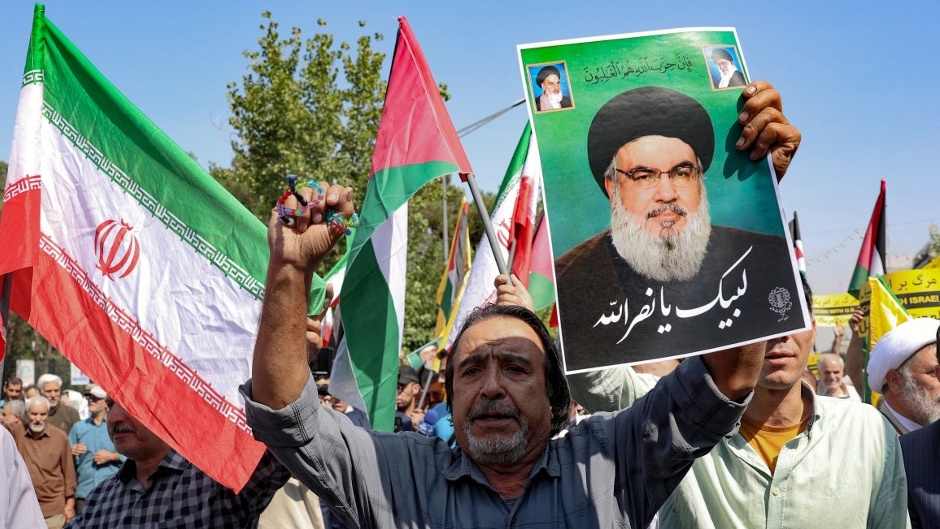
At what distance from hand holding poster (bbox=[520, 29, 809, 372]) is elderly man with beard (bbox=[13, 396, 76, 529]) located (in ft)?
29.2

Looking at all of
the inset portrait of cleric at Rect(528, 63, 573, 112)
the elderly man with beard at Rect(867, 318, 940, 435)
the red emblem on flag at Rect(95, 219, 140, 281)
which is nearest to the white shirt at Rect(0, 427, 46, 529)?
the red emblem on flag at Rect(95, 219, 140, 281)

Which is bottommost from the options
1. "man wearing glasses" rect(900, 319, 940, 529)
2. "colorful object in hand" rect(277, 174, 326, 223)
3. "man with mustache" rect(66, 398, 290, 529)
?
"man wearing glasses" rect(900, 319, 940, 529)

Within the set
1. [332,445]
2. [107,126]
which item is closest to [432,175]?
[107,126]

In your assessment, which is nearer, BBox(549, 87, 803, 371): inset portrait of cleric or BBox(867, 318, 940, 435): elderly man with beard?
BBox(549, 87, 803, 371): inset portrait of cleric

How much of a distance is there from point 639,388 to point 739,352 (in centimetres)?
99

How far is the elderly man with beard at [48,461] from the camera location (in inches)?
398

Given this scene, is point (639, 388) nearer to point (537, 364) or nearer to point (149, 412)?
point (537, 364)

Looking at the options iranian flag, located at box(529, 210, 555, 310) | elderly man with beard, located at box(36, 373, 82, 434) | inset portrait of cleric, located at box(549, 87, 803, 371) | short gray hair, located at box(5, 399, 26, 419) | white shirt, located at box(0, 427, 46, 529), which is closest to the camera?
inset portrait of cleric, located at box(549, 87, 803, 371)

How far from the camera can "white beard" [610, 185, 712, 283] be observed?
8.87 ft

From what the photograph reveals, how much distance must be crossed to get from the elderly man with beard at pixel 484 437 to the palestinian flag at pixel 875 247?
24.0ft

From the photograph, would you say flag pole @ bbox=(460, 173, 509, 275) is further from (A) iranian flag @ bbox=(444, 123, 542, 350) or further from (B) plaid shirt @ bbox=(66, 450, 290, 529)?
(B) plaid shirt @ bbox=(66, 450, 290, 529)

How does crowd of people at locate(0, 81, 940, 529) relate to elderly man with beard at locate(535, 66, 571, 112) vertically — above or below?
below

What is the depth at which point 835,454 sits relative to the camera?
10.6 ft

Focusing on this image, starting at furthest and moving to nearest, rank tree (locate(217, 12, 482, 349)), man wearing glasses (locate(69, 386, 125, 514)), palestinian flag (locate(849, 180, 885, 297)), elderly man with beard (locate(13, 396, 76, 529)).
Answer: tree (locate(217, 12, 482, 349))
man wearing glasses (locate(69, 386, 125, 514))
elderly man with beard (locate(13, 396, 76, 529))
palestinian flag (locate(849, 180, 885, 297))
